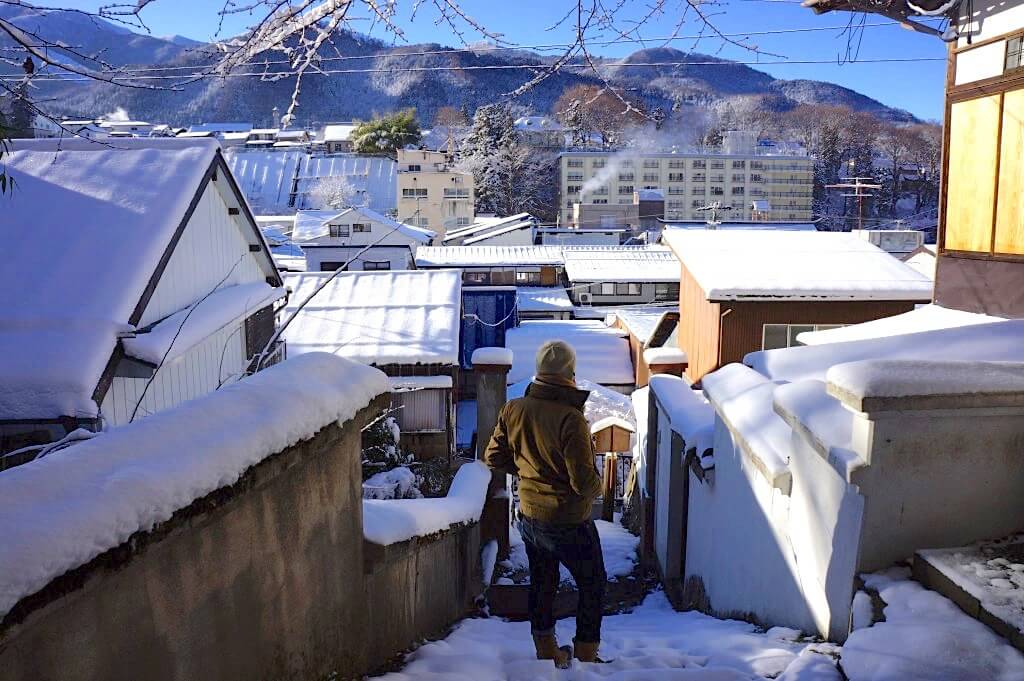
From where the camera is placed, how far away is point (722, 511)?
543cm

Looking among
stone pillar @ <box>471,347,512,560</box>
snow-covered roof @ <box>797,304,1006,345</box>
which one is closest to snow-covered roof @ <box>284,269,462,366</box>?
stone pillar @ <box>471,347,512,560</box>

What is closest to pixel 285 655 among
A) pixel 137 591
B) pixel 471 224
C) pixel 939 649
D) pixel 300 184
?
pixel 137 591

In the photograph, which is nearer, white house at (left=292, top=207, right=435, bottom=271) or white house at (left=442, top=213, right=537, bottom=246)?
white house at (left=292, top=207, right=435, bottom=271)

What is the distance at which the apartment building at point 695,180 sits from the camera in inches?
3000

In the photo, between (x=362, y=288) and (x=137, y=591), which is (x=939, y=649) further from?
(x=362, y=288)

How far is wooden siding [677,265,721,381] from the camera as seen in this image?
47.9 ft

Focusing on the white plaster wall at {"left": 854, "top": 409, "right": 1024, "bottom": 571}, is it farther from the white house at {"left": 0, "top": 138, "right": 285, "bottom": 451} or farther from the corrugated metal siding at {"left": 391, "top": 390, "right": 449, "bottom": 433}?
the corrugated metal siding at {"left": 391, "top": 390, "right": 449, "bottom": 433}

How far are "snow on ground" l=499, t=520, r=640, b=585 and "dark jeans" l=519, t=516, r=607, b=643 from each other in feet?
9.07

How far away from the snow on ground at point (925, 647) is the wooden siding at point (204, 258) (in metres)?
6.02

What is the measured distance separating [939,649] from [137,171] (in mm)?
7716

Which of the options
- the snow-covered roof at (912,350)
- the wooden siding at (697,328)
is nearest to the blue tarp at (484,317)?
the wooden siding at (697,328)

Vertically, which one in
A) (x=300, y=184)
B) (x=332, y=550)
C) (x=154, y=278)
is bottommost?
(x=332, y=550)

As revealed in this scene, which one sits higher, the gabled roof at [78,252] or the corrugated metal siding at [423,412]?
the gabled roof at [78,252]

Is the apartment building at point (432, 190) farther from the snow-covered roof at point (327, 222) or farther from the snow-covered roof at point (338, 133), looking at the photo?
the snow-covered roof at point (338, 133)
